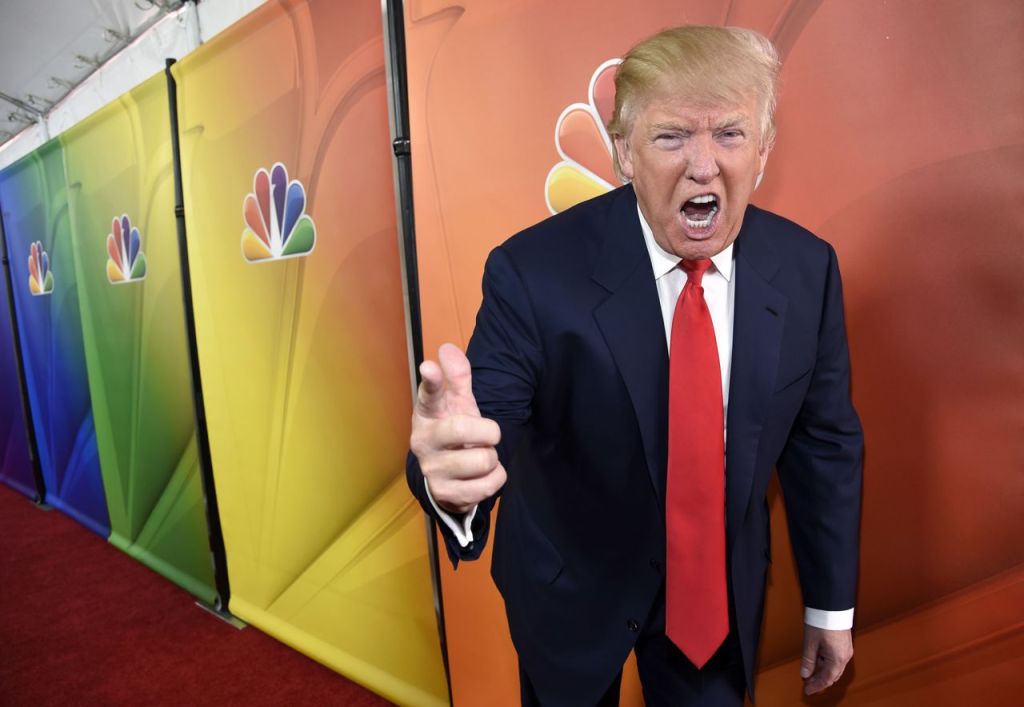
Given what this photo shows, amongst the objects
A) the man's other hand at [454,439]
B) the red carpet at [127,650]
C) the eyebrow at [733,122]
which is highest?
the eyebrow at [733,122]

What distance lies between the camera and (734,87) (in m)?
0.95

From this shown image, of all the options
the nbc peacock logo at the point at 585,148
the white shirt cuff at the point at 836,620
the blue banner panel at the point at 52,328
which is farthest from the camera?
the blue banner panel at the point at 52,328

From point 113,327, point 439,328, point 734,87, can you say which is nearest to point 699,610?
point 734,87

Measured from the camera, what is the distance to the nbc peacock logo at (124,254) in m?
3.07

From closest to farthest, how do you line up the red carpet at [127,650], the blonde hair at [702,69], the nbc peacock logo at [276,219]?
the blonde hair at [702,69], the nbc peacock logo at [276,219], the red carpet at [127,650]

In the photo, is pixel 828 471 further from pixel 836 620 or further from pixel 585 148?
pixel 585 148

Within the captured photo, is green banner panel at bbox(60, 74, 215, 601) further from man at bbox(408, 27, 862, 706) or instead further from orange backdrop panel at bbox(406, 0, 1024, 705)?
man at bbox(408, 27, 862, 706)

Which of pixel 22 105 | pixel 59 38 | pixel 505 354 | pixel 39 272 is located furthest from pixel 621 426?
pixel 22 105

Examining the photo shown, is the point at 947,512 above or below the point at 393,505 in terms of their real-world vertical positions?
above

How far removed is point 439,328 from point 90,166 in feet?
9.07

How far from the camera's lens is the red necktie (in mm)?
1007

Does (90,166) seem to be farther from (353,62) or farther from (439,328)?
(439,328)

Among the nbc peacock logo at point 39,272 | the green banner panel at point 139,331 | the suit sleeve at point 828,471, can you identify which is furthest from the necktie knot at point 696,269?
the nbc peacock logo at point 39,272

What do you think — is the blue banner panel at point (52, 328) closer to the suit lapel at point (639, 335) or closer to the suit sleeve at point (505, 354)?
the suit sleeve at point (505, 354)
